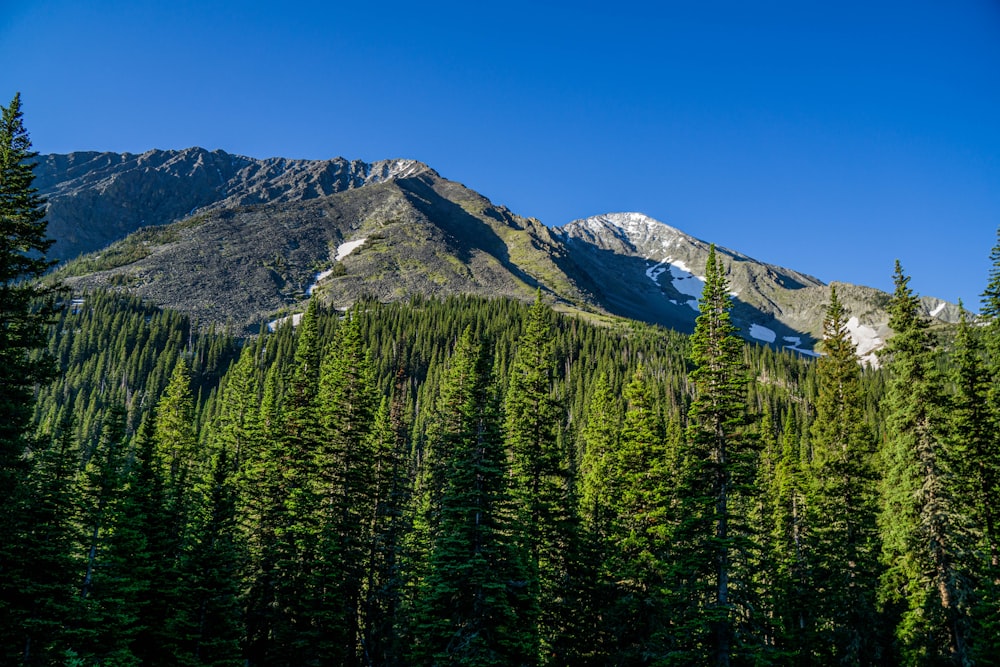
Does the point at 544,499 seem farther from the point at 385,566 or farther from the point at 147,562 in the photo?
the point at 147,562

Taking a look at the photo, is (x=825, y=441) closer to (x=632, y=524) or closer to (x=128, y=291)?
(x=632, y=524)

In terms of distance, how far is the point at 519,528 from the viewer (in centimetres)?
2688

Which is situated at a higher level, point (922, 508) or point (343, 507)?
point (922, 508)

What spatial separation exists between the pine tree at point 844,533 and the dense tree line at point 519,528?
177 mm

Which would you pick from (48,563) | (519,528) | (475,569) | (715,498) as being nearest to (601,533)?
(519,528)

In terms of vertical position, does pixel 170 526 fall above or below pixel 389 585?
above

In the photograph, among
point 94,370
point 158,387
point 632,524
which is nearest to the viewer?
point 632,524

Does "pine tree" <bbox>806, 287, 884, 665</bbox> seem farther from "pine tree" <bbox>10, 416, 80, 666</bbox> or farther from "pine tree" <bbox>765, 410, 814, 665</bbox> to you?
"pine tree" <bbox>10, 416, 80, 666</bbox>

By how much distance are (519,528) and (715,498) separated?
8963 mm

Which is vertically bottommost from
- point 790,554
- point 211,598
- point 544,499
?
point 211,598

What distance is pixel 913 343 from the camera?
31.1 m

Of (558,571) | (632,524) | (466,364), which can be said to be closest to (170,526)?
(466,364)

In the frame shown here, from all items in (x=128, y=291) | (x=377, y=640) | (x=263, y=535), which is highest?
(x=128, y=291)

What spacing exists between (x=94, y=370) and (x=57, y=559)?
15269cm
